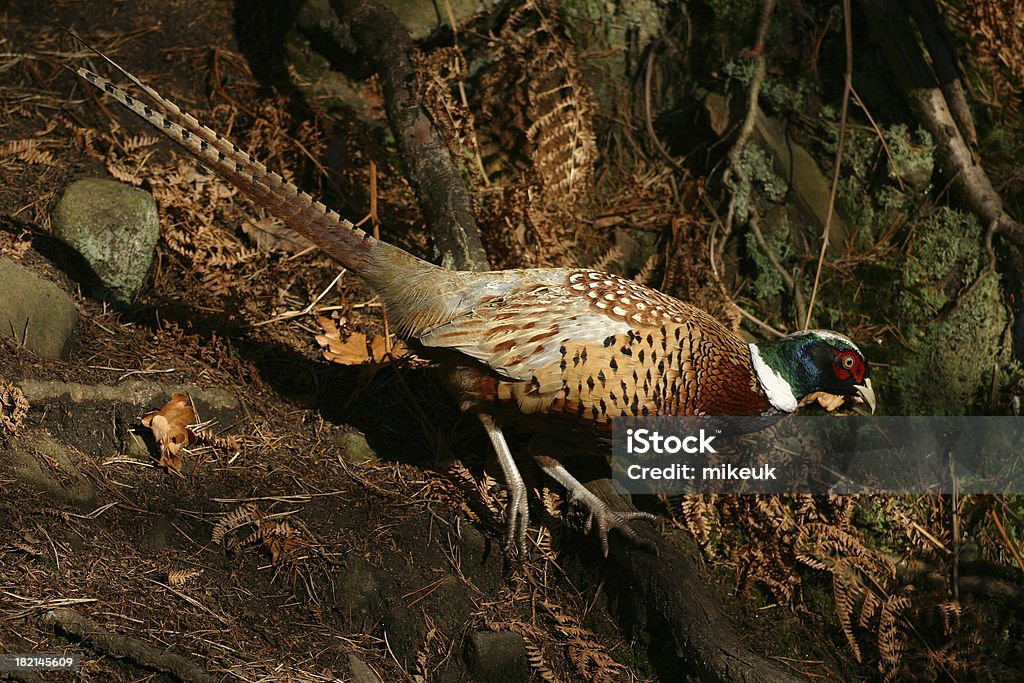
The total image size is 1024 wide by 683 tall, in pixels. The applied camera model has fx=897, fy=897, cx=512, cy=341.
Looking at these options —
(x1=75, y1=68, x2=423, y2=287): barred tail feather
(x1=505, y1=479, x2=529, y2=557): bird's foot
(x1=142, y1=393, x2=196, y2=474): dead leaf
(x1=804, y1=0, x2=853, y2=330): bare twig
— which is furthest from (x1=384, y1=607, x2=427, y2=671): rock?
(x1=804, y1=0, x2=853, y2=330): bare twig

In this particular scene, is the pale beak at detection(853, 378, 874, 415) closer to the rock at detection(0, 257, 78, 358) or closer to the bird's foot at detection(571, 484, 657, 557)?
the bird's foot at detection(571, 484, 657, 557)

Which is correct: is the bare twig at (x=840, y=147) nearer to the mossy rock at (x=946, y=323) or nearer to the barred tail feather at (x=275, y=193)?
the mossy rock at (x=946, y=323)

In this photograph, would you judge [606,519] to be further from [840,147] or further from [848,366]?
[840,147]

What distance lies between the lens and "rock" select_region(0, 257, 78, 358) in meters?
3.47

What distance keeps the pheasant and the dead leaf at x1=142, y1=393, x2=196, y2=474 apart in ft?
2.84

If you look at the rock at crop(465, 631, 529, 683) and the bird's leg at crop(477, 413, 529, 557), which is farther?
the bird's leg at crop(477, 413, 529, 557)

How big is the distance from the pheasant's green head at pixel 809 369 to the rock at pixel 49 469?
2589 millimetres

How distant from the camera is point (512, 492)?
3.59 metres

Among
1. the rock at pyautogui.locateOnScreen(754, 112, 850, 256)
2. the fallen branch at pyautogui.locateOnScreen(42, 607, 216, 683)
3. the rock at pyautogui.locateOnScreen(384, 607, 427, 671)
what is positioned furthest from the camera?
the rock at pyautogui.locateOnScreen(754, 112, 850, 256)

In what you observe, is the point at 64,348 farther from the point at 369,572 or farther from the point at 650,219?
the point at 650,219

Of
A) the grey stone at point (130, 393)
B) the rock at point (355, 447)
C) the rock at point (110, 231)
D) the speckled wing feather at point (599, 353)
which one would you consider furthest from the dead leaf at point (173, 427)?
the speckled wing feather at point (599, 353)

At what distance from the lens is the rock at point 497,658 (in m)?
3.22

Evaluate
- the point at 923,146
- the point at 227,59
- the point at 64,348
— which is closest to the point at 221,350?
the point at 64,348

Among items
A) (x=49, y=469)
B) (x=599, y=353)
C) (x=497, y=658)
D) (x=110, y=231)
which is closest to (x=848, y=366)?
(x=599, y=353)
